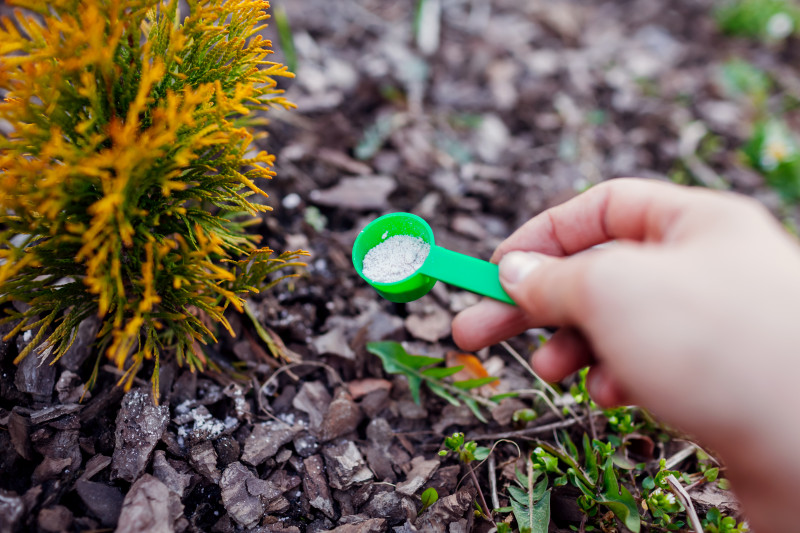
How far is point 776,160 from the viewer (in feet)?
11.8

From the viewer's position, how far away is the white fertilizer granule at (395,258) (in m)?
1.88

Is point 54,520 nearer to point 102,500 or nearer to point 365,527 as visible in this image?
point 102,500

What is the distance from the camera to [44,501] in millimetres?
1511

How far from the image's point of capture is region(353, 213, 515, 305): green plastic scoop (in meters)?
1.74

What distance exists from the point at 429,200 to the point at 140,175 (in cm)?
181

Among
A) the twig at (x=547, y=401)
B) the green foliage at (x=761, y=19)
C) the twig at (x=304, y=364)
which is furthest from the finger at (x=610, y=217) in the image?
the green foliage at (x=761, y=19)

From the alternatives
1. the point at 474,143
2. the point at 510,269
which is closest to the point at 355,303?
the point at 510,269

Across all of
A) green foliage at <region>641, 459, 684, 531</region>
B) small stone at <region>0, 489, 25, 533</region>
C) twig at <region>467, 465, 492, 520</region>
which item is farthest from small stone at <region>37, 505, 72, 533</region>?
green foliage at <region>641, 459, 684, 531</region>

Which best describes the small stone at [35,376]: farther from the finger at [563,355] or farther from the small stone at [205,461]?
the finger at [563,355]

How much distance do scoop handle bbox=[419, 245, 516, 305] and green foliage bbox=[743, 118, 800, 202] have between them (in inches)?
121

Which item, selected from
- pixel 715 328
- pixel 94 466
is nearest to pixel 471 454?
pixel 715 328

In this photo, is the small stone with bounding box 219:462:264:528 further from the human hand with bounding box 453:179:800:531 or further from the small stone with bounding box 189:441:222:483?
the human hand with bounding box 453:179:800:531

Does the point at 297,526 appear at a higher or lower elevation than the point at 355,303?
lower

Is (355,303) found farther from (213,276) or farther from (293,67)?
(293,67)
